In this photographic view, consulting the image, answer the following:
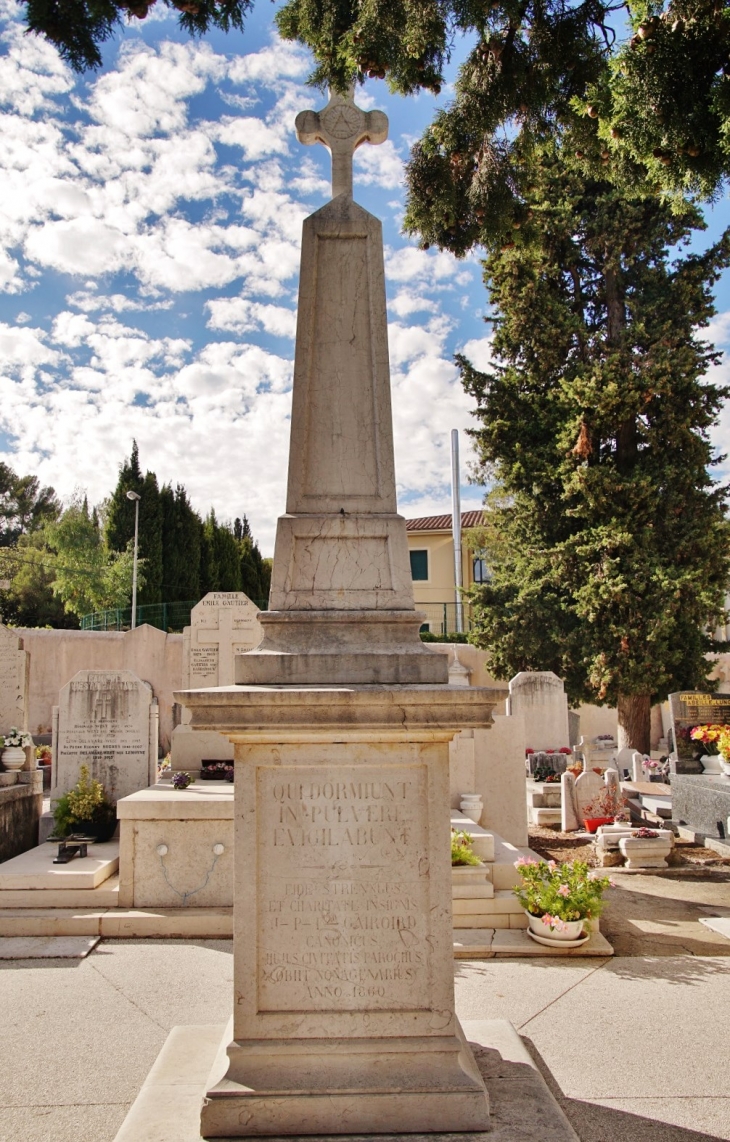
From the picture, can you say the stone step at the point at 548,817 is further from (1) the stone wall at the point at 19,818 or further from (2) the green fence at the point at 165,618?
(2) the green fence at the point at 165,618

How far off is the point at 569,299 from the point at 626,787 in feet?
37.4

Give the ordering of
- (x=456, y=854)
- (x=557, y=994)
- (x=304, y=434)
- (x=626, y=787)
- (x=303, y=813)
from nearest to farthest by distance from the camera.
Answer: (x=303, y=813)
(x=304, y=434)
(x=557, y=994)
(x=456, y=854)
(x=626, y=787)

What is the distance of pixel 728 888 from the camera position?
28.6 feet

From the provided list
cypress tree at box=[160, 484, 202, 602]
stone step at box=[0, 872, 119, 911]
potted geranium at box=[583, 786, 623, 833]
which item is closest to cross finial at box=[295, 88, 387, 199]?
stone step at box=[0, 872, 119, 911]

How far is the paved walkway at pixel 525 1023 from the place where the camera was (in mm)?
3582

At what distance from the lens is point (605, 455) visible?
17984 millimetres

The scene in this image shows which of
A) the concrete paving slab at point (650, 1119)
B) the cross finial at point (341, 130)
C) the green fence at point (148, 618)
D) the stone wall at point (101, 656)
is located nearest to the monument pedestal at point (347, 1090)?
the concrete paving slab at point (650, 1119)

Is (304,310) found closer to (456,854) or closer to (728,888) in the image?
(456,854)

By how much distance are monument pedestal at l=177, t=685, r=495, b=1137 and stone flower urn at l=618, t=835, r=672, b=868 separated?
22.2 feet

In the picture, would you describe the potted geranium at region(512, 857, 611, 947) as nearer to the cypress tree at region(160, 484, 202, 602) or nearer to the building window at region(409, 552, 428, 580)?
the building window at region(409, 552, 428, 580)

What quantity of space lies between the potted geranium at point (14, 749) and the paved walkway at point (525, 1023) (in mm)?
3847

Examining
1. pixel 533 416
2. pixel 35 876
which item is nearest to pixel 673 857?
pixel 35 876

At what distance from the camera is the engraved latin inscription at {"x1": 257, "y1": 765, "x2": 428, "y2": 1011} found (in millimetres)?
3166

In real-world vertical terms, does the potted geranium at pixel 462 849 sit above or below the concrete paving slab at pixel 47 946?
above
